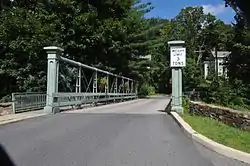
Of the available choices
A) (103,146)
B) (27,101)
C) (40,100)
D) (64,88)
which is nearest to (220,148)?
(103,146)

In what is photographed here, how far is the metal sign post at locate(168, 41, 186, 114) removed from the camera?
18969mm

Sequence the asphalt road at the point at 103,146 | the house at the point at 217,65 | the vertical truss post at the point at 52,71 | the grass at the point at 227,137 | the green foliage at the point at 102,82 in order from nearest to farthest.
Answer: the asphalt road at the point at 103,146 < the grass at the point at 227,137 < the vertical truss post at the point at 52,71 < the green foliage at the point at 102,82 < the house at the point at 217,65

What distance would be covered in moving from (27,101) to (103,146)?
37.1 feet

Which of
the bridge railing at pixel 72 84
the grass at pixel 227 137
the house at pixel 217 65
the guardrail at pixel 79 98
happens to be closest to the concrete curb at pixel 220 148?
the grass at pixel 227 137

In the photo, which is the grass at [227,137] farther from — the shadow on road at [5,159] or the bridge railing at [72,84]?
the bridge railing at [72,84]

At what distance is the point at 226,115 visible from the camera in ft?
47.3

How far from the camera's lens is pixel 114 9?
3797 centimetres

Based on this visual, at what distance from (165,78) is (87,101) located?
70254mm

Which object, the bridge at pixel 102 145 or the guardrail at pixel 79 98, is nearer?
the bridge at pixel 102 145

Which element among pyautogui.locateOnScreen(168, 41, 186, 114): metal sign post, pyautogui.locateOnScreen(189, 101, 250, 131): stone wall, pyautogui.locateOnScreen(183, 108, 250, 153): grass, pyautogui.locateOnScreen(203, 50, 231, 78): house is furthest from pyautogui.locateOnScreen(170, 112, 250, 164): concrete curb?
Result: pyautogui.locateOnScreen(203, 50, 231, 78): house

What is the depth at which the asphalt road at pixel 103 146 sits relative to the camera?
7840 mm

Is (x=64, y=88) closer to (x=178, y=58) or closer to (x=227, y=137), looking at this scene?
(x=178, y=58)

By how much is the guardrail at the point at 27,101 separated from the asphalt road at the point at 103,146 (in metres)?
5.29

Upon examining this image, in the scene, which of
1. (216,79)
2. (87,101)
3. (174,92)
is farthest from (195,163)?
(216,79)
